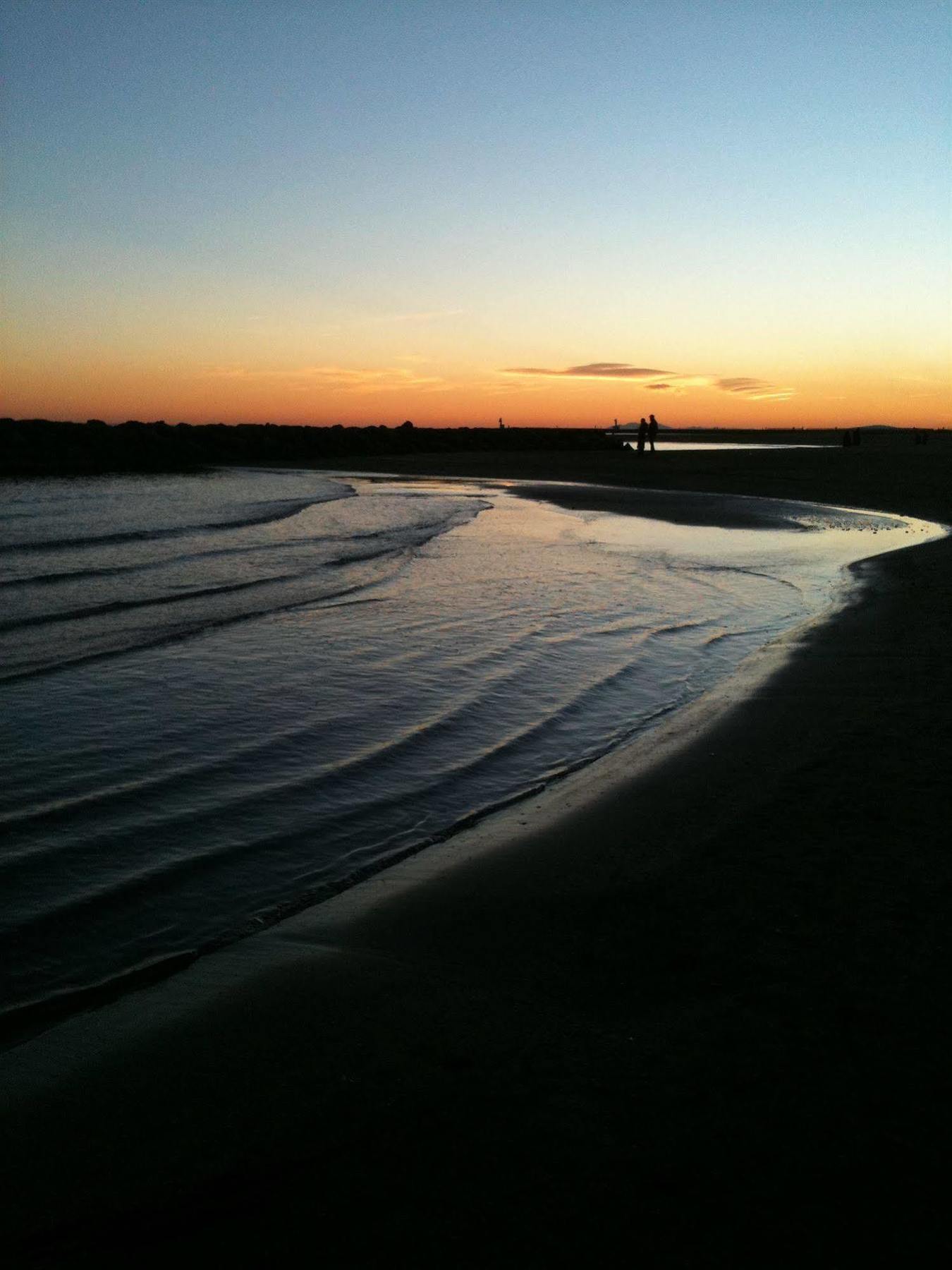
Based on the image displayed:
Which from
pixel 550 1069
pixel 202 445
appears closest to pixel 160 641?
pixel 550 1069

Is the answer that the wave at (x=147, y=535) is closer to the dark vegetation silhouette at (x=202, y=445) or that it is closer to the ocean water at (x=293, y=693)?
the ocean water at (x=293, y=693)

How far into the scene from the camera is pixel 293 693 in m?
8.41

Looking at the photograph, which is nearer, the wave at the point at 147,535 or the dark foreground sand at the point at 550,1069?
the dark foreground sand at the point at 550,1069

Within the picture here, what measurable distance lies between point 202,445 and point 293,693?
55704 mm

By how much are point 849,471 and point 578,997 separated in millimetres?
39095

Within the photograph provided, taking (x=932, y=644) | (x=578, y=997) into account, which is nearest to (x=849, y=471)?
(x=932, y=644)

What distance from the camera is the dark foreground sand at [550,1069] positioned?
2.36 metres

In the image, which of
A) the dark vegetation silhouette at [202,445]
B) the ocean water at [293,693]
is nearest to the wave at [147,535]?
the ocean water at [293,693]

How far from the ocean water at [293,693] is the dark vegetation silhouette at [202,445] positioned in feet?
110

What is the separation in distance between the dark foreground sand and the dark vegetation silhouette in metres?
44.8

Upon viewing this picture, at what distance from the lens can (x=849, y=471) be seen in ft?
127

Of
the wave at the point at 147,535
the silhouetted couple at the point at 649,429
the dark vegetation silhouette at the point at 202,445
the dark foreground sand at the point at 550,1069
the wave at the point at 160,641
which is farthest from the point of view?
the silhouetted couple at the point at 649,429

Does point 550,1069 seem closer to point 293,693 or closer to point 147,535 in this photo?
point 293,693

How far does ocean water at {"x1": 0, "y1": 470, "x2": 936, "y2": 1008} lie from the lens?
4.77 meters
